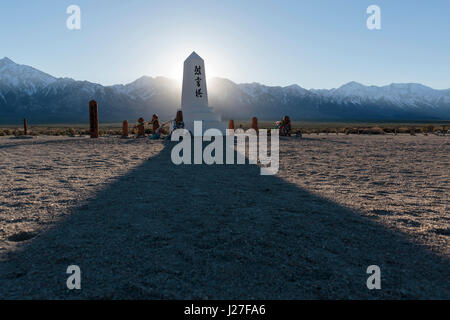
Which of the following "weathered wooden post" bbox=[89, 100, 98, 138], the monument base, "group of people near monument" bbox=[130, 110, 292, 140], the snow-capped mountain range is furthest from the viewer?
the snow-capped mountain range

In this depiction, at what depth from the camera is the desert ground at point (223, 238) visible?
2.19 meters

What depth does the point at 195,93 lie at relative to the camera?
19.9 metres

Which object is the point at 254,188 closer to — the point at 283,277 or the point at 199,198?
the point at 199,198

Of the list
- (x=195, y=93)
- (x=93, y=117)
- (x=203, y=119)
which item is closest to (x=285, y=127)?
(x=203, y=119)

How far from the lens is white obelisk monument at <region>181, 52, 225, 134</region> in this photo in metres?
19.4

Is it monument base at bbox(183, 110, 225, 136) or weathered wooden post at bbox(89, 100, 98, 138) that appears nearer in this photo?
weathered wooden post at bbox(89, 100, 98, 138)

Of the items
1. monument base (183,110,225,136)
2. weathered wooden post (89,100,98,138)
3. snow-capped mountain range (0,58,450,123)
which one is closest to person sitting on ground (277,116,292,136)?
monument base (183,110,225,136)

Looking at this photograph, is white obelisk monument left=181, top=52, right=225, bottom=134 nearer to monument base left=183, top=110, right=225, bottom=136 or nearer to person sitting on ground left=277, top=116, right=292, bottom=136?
monument base left=183, top=110, right=225, bottom=136

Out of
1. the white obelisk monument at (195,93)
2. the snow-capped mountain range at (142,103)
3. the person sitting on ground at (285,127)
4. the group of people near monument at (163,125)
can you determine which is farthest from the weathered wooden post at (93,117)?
the snow-capped mountain range at (142,103)

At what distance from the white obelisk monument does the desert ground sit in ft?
44.9

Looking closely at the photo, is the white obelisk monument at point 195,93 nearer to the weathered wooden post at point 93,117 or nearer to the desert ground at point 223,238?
the weathered wooden post at point 93,117

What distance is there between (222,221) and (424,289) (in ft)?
6.66
